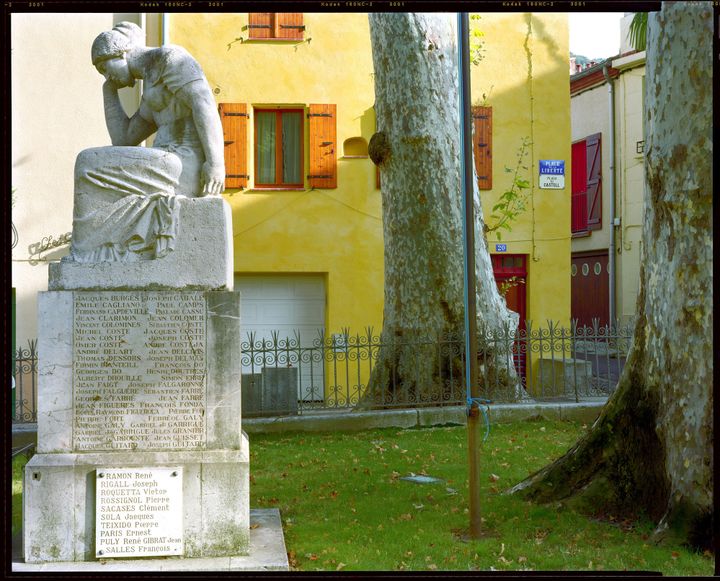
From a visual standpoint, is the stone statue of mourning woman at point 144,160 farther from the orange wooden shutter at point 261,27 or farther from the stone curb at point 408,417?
the orange wooden shutter at point 261,27

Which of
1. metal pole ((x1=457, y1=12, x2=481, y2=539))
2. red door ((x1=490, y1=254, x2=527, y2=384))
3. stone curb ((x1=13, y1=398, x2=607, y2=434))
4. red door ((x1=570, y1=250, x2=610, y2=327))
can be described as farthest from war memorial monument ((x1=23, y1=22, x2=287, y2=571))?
red door ((x1=570, y1=250, x2=610, y2=327))

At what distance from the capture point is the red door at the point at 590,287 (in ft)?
76.1

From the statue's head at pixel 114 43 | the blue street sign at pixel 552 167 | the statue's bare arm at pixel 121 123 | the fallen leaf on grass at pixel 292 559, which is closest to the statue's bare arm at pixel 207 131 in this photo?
the statue's bare arm at pixel 121 123

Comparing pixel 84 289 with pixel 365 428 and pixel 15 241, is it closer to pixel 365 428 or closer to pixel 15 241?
pixel 365 428

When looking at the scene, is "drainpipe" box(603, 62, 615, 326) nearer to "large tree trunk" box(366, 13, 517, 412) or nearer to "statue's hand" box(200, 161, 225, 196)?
"large tree trunk" box(366, 13, 517, 412)

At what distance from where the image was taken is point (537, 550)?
542 centimetres

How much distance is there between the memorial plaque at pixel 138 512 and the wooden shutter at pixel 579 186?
20.2 m

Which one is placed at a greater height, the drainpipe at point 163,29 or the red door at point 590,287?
the drainpipe at point 163,29

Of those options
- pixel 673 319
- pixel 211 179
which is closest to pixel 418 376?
pixel 673 319

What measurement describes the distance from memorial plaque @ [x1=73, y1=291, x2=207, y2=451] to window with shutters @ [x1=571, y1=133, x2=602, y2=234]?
63.1 feet

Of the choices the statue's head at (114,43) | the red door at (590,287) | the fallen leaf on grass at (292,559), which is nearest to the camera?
the fallen leaf on grass at (292,559)

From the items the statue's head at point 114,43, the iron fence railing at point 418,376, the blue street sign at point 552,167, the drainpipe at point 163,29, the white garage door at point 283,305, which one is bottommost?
the iron fence railing at point 418,376

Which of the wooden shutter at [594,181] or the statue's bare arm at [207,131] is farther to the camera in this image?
the wooden shutter at [594,181]

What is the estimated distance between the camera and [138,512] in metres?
5.26
